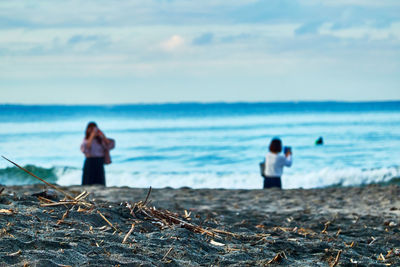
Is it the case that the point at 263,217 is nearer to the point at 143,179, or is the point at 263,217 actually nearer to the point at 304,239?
the point at 304,239

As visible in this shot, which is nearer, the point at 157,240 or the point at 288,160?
the point at 157,240

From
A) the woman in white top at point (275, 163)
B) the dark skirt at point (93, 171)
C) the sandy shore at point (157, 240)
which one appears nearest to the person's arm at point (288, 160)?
the woman in white top at point (275, 163)

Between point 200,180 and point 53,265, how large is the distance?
Answer: 14287mm

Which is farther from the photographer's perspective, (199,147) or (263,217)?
(199,147)

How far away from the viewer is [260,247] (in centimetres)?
399

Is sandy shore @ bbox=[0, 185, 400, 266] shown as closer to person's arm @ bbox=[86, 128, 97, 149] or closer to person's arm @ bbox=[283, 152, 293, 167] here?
person's arm @ bbox=[283, 152, 293, 167]

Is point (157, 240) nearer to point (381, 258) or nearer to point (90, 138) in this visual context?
point (381, 258)

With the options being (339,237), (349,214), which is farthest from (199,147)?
(339,237)

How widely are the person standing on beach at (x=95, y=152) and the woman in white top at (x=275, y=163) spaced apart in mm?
3124

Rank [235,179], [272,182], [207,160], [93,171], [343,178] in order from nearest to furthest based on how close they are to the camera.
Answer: [272,182] → [93,171] → [343,178] → [235,179] → [207,160]

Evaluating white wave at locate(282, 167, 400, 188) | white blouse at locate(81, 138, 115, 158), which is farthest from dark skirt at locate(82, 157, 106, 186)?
white wave at locate(282, 167, 400, 188)

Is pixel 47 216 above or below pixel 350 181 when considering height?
above

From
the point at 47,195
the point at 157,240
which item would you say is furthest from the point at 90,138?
the point at 157,240

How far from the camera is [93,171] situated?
11.0 meters
